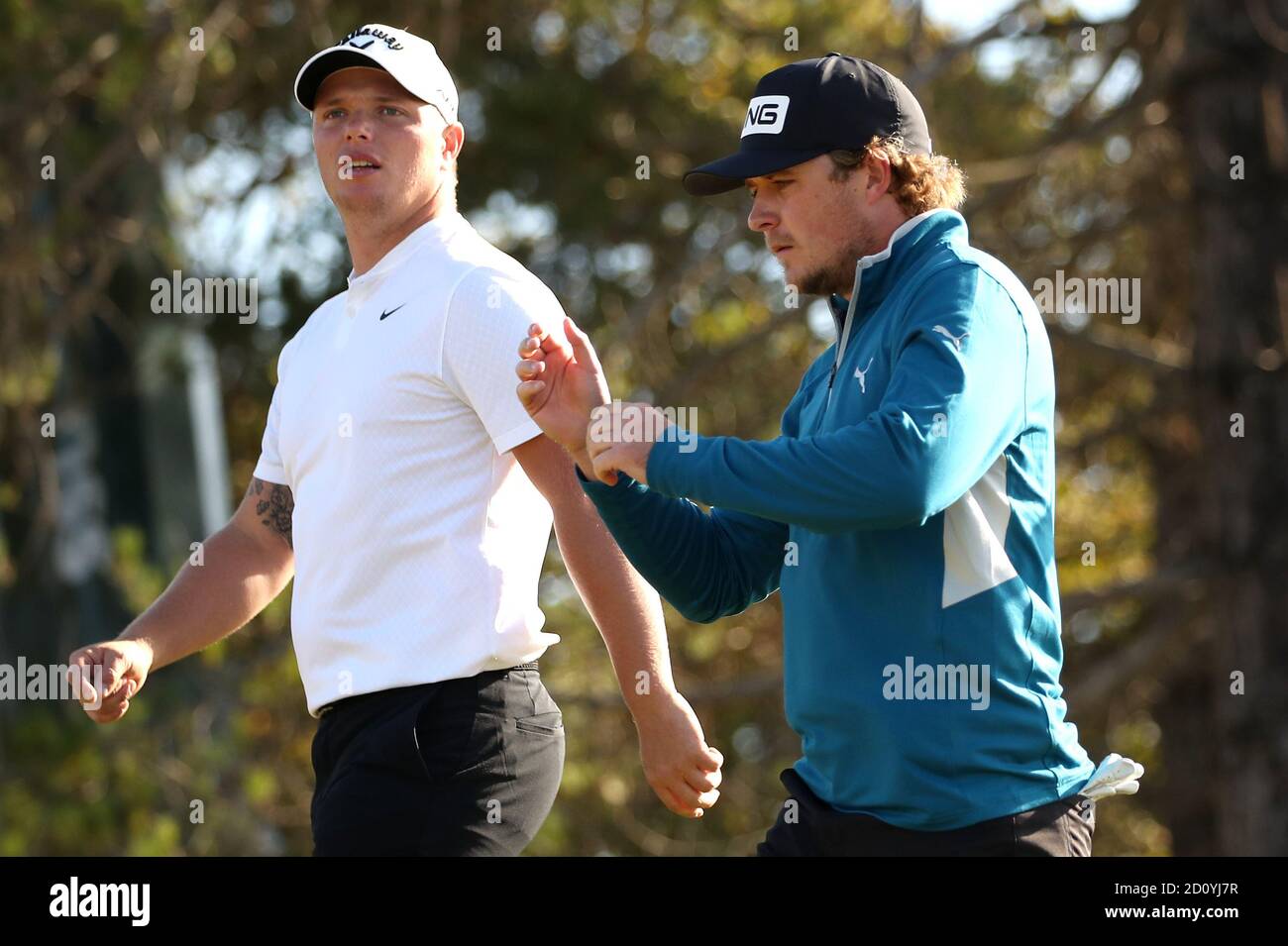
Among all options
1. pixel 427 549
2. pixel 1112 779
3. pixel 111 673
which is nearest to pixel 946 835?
pixel 1112 779

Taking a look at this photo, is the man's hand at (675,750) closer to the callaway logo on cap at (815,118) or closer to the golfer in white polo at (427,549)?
the golfer in white polo at (427,549)

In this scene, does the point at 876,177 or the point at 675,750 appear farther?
the point at 675,750

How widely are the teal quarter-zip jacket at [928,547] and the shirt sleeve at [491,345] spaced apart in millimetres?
530

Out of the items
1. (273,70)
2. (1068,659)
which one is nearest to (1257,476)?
(1068,659)

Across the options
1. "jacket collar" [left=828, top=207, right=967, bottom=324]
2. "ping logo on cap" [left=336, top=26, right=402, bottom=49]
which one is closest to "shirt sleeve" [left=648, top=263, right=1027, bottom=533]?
"jacket collar" [left=828, top=207, right=967, bottom=324]

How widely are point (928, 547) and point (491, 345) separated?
0.95 m

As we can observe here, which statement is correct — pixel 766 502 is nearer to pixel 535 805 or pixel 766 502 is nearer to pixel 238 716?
pixel 535 805

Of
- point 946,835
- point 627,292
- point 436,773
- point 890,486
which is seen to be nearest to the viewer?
point 890,486

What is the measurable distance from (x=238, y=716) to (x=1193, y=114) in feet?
20.1

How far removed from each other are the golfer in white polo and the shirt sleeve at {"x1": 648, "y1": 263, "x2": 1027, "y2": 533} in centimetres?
57

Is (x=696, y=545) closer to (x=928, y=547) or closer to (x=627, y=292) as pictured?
(x=928, y=547)

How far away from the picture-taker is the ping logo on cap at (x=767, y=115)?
3.31 metres

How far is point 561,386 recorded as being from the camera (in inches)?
129

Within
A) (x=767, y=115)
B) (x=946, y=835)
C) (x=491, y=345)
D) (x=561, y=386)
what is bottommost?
(x=946, y=835)
